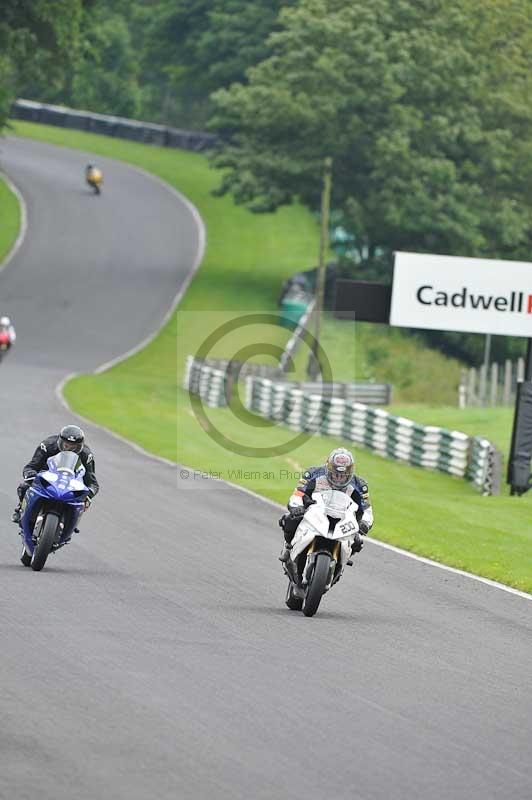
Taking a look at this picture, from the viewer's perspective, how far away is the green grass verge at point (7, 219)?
70.0m

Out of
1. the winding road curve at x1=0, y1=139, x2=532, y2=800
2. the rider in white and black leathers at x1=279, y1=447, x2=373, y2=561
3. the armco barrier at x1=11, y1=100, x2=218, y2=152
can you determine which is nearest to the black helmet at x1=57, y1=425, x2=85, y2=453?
the winding road curve at x1=0, y1=139, x2=532, y2=800

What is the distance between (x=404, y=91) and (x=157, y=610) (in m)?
53.0

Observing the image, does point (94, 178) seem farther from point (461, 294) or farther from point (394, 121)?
point (461, 294)

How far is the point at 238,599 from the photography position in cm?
1602

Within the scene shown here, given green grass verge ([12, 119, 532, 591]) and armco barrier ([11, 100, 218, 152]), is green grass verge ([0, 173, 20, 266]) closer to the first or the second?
green grass verge ([12, 119, 532, 591])

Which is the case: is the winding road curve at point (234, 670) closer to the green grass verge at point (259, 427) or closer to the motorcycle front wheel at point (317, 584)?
the motorcycle front wheel at point (317, 584)

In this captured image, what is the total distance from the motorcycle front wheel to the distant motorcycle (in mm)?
66645

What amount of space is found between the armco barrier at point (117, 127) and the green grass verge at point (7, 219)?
21255 mm

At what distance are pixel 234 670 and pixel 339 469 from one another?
346cm

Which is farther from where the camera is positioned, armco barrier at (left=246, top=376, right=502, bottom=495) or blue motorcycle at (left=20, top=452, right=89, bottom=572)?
armco barrier at (left=246, top=376, right=502, bottom=495)

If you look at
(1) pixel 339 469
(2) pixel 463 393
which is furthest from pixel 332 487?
(2) pixel 463 393

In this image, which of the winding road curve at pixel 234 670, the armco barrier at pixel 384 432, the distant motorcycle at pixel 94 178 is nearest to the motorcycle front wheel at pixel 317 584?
the winding road curve at pixel 234 670

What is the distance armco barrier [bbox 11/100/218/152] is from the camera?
99.6 m

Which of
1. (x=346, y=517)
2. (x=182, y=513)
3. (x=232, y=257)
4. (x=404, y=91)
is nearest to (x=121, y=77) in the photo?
(x=232, y=257)
